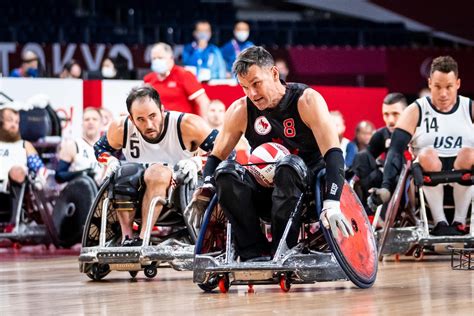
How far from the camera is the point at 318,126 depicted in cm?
603

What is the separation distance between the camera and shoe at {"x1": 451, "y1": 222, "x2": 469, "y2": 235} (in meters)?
8.38

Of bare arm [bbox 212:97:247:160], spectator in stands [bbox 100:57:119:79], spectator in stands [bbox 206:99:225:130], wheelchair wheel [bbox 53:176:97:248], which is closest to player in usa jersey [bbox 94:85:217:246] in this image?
bare arm [bbox 212:97:247:160]

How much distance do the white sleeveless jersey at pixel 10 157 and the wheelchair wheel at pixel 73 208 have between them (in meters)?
0.62

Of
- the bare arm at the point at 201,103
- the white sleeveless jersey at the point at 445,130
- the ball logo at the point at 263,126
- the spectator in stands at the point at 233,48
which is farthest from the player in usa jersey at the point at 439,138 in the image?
the spectator in stands at the point at 233,48

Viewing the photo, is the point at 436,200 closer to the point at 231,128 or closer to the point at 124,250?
the point at 124,250

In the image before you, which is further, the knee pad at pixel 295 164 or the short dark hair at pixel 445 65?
the short dark hair at pixel 445 65

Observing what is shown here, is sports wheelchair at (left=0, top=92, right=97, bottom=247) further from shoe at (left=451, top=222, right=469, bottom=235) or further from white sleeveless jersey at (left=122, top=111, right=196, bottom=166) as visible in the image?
shoe at (left=451, top=222, right=469, bottom=235)

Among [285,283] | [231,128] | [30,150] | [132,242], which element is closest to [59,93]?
[30,150]

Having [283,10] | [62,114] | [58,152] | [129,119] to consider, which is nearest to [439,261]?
[129,119]

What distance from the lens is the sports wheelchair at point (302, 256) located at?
19.2ft

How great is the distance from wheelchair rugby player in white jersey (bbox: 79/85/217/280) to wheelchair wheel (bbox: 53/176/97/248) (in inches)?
123

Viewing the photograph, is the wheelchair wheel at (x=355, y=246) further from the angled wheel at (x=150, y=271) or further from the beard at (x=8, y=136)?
the beard at (x=8, y=136)

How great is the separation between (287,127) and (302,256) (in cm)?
70

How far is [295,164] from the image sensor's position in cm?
583
